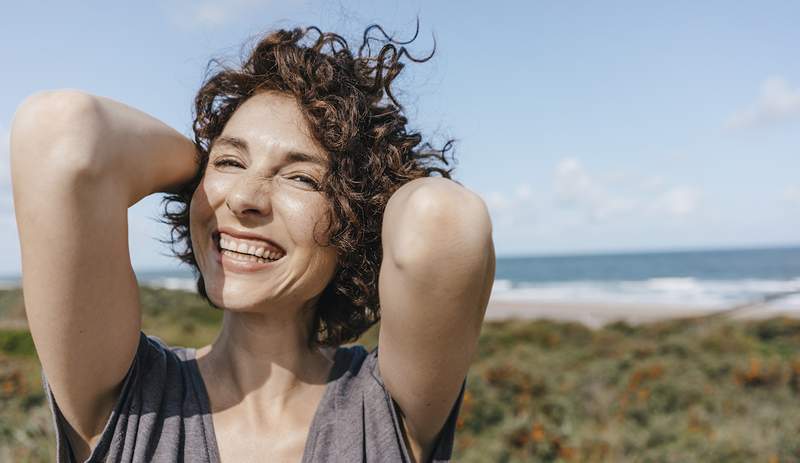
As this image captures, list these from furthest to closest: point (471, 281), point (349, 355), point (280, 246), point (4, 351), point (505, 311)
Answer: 1. point (505, 311)
2. point (4, 351)
3. point (349, 355)
4. point (280, 246)
5. point (471, 281)

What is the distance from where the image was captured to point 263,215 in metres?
1.80

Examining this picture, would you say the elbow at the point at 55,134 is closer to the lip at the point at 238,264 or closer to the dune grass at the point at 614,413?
the lip at the point at 238,264

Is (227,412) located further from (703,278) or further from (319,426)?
(703,278)

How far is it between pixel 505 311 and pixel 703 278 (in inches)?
1126

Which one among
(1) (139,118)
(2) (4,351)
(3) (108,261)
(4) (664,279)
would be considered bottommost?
(4) (664,279)

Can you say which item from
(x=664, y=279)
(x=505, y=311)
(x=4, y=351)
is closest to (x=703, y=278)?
(x=664, y=279)

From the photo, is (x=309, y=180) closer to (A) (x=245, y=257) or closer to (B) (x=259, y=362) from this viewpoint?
(A) (x=245, y=257)

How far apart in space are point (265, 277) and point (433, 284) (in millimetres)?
565

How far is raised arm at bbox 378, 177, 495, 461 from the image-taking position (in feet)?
4.64

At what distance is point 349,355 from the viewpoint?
7.10ft

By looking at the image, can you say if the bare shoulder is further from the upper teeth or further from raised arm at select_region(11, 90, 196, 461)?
the upper teeth

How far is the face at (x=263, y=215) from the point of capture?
180 cm

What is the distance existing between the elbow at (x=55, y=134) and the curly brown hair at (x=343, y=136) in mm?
532

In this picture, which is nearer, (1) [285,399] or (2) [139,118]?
(2) [139,118]
